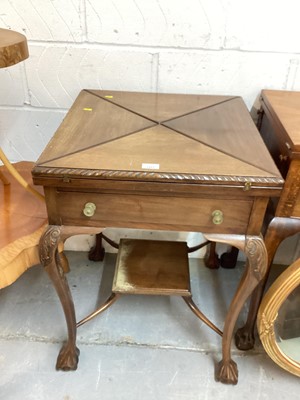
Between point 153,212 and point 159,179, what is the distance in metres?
0.11

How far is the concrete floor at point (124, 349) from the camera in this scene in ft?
3.73

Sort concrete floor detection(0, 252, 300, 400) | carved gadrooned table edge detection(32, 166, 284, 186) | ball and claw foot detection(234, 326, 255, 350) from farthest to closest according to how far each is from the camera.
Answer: ball and claw foot detection(234, 326, 255, 350) → concrete floor detection(0, 252, 300, 400) → carved gadrooned table edge detection(32, 166, 284, 186)

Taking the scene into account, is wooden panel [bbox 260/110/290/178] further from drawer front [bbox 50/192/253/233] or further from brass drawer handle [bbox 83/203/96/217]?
brass drawer handle [bbox 83/203/96/217]

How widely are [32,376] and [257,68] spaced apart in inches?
46.3

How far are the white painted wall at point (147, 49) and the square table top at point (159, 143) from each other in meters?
0.11

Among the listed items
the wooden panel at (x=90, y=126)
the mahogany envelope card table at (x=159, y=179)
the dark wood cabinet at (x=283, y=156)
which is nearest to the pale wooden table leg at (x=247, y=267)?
the mahogany envelope card table at (x=159, y=179)

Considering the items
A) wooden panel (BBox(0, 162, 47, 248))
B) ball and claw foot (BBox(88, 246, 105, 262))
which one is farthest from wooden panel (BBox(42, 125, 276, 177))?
ball and claw foot (BBox(88, 246, 105, 262))

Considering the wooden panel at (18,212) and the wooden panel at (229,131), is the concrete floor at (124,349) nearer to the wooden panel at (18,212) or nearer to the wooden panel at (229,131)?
the wooden panel at (18,212)

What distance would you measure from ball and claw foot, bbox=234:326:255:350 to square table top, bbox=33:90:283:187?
63cm

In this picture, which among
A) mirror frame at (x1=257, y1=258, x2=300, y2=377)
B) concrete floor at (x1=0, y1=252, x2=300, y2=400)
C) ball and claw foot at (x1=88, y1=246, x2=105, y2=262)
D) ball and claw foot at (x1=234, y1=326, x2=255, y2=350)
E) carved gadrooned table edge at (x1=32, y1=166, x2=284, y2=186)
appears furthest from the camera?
ball and claw foot at (x1=88, y1=246, x2=105, y2=262)

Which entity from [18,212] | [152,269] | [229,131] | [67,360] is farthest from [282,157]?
[67,360]

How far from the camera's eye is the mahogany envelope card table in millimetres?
808

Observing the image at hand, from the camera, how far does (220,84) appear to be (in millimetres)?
1245

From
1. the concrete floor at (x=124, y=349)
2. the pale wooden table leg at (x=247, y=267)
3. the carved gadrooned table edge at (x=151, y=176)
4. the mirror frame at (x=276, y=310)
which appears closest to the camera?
the carved gadrooned table edge at (x=151, y=176)
